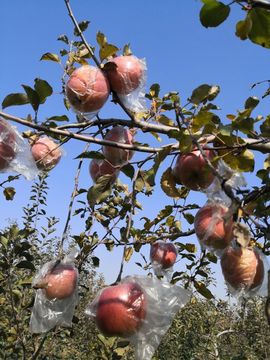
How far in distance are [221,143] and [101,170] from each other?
0.49 meters

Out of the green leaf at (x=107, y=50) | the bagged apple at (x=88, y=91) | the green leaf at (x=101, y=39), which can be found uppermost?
the green leaf at (x=101, y=39)

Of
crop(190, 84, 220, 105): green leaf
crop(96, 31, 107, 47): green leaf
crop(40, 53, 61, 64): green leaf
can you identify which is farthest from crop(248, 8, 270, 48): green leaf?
crop(40, 53, 61, 64): green leaf

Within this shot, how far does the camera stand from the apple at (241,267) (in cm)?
122

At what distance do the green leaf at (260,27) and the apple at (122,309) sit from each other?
0.70 metres

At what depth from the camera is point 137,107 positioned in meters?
1.50

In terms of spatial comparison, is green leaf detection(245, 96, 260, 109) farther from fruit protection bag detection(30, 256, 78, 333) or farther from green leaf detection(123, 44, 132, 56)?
fruit protection bag detection(30, 256, 78, 333)

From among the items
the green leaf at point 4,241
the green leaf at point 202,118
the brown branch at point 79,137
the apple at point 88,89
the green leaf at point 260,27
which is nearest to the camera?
the green leaf at point 260,27

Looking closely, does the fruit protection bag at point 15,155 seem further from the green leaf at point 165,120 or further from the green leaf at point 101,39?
the green leaf at point 165,120

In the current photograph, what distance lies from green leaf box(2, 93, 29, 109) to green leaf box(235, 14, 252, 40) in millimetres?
648

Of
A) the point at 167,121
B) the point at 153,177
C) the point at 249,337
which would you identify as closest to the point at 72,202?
the point at 153,177

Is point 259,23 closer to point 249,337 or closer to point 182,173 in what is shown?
point 182,173

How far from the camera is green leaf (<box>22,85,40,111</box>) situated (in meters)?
1.32

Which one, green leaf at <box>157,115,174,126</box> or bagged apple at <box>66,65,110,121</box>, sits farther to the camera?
green leaf at <box>157,115,174,126</box>

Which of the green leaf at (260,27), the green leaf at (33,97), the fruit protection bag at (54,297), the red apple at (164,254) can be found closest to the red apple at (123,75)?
the green leaf at (33,97)
